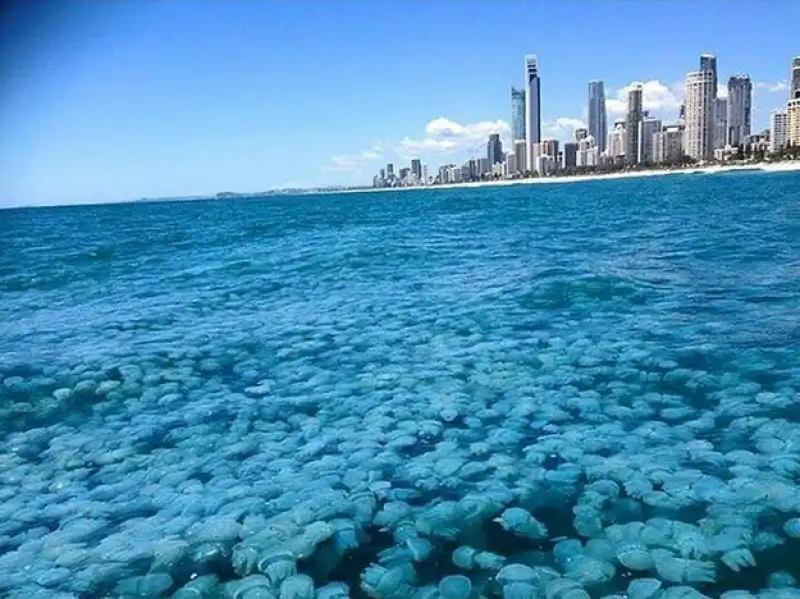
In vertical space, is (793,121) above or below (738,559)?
above

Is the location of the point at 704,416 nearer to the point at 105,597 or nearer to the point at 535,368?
the point at 535,368

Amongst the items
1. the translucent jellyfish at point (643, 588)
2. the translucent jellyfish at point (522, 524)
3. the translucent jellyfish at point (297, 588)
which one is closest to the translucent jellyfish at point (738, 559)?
the translucent jellyfish at point (643, 588)

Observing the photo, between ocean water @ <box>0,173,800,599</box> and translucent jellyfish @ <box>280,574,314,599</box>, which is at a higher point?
ocean water @ <box>0,173,800,599</box>

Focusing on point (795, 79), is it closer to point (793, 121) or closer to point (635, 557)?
point (793, 121)

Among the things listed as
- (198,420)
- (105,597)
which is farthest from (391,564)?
(198,420)

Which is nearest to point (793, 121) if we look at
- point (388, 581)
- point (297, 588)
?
point (388, 581)

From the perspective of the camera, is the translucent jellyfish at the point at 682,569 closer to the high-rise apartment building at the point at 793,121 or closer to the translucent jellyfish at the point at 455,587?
the translucent jellyfish at the point at 455,587

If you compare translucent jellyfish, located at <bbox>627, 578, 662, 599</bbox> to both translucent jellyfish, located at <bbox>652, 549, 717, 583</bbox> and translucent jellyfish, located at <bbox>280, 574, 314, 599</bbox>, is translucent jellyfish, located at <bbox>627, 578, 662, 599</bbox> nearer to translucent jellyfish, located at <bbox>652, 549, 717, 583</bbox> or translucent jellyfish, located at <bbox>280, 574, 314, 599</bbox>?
translucent jellyfish, located at <bbox>652, 549, 717, 583</bbox>

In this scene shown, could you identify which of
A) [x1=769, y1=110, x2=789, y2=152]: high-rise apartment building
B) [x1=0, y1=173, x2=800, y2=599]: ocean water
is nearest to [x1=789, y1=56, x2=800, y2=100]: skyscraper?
[x1=769, y1=110, x2=789, y2=152]: high-rise apartment building
